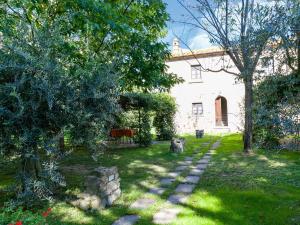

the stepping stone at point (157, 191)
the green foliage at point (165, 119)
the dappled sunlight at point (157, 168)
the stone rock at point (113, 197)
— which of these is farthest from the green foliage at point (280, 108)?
the green foliage at point (165, 119)

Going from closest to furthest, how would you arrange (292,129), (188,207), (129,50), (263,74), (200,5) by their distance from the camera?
1. (292,129)
2. (188,207)
3. (263,74)
4. (129,50)
5. (200,5)

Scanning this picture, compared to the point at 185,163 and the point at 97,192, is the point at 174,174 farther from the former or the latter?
the point at 97,192

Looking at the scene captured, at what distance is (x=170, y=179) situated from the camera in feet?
21.9

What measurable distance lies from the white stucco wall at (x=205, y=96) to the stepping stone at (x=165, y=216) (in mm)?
16782

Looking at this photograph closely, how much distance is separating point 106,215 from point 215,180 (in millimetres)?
2999

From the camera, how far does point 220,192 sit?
17.9 feet

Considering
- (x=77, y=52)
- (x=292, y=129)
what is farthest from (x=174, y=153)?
(x=292, y=129)

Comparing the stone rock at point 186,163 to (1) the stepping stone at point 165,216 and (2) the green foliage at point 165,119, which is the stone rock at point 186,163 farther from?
(2) the green foliage at point 165,119

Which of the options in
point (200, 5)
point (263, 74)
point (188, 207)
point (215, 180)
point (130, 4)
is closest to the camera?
point (188, 207)

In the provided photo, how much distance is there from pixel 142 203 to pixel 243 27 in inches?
193

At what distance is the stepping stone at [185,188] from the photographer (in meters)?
5.62

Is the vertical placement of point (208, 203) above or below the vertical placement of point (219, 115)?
below

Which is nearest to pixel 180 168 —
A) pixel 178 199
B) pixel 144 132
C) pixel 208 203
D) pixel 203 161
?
pixel 203 161

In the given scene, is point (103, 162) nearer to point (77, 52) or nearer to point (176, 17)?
point (77, 52)
